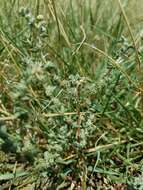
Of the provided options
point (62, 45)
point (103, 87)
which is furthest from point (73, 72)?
point (62, 45)

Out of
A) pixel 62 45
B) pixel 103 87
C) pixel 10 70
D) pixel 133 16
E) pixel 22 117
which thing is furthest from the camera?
pixel 133 16

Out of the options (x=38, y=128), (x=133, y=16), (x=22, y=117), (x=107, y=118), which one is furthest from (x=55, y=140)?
(x=133, y=16)

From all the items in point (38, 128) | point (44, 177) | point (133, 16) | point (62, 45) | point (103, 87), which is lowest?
point (44, 177)

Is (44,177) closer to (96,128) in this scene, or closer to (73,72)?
(96,128)

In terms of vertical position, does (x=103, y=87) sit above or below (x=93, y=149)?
above

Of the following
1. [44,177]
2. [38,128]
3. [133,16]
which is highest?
[133,16]

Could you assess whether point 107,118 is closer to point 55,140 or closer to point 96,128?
point 96,128

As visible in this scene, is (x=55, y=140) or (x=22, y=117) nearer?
(x=22, y=117)

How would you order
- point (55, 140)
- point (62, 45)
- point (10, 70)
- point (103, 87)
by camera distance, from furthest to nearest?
1. point (62, 45)
2. point (10, 70)
3. point (103, 87)
4. point (55, 140)

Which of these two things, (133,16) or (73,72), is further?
(133,16)
